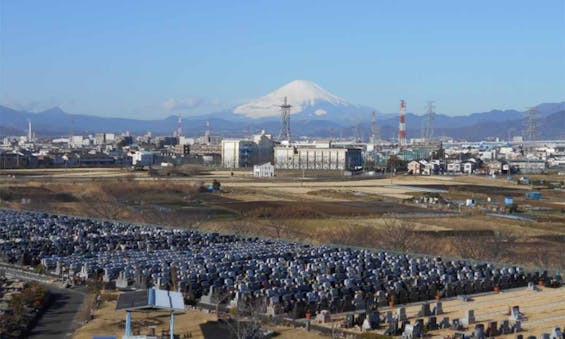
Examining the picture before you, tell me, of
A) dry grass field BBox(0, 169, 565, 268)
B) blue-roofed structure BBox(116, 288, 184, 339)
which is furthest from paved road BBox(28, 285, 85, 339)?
dry grass field BBox(0, 169, 565, 268)

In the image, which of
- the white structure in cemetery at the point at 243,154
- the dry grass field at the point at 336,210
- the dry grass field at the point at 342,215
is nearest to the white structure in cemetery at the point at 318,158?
the white structure in cemetery at the point at 243,154

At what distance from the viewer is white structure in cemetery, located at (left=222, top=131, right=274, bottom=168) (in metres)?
48.8

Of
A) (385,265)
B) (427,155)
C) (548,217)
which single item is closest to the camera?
(385,265)

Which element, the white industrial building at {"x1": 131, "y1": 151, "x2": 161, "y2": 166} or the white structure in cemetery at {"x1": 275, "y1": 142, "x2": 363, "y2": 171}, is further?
the white industrial building at {"x1": 131, "y1": 151, "x2": 161, "y2": 166}

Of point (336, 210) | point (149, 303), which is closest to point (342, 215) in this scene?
point (336, 210)

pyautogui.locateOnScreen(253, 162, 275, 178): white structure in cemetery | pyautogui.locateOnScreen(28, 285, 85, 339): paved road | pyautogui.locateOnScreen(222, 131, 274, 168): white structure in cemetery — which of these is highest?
pyautogui.locateOnScreen(222, 131, 274, 168): white structure in cemetery

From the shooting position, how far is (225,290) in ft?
32.5

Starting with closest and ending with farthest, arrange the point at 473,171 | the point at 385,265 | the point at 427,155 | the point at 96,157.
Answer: the point at 385,265 → the point at 473,171 → the point at 96,157 → the point at 427,155

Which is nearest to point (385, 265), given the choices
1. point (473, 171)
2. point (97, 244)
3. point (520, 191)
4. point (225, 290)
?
point (225, 290)

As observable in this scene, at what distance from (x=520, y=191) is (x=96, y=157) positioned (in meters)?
29.2

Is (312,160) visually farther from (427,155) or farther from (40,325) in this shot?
(40,325)

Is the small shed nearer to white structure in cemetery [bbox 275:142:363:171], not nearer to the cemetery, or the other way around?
the cemetery

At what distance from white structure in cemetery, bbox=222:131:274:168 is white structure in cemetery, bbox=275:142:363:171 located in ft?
7.18

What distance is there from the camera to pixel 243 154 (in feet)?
161
